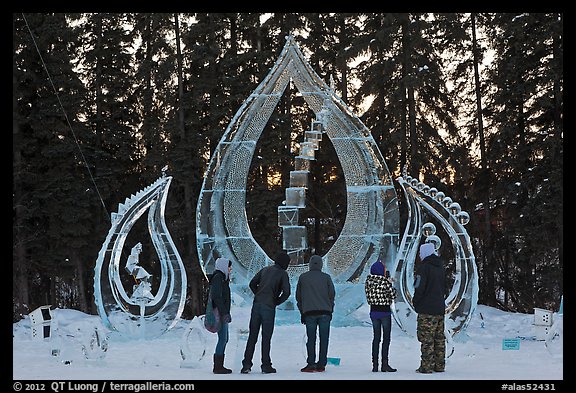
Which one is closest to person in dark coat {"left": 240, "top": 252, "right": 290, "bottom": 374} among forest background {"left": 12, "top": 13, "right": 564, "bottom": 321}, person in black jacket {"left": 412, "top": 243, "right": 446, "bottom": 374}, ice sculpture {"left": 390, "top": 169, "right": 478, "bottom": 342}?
person in black jacket {"left": 412, "top": 243, "right": 446, "bottom": 374}

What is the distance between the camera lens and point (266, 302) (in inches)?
362

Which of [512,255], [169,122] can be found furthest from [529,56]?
[169,122]

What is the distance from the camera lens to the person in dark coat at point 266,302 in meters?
9.20

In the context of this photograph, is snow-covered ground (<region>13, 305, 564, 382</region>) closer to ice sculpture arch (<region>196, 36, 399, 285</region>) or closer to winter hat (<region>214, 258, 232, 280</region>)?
winter hat (<region>214, 258, 232, 280</region>)

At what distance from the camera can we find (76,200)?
65.6 feet

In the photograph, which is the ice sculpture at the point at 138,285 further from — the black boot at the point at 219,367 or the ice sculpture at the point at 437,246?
the black boot at the point at 219,367

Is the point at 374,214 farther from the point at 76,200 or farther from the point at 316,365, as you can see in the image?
the point at 76,200

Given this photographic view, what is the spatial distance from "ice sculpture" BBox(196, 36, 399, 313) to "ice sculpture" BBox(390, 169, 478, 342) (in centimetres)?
100

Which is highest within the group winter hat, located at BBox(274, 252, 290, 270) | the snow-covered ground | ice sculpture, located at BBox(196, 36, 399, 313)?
ice sculpture, located at BBox(196, 36, 399, 313)

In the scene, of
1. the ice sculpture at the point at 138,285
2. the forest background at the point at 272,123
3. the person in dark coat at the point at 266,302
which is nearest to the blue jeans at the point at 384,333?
the person in dark coat at the point at 266,302

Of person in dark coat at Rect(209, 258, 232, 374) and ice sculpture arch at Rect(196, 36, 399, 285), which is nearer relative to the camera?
person in dark coat at Rect(209, 258, 232, 374)

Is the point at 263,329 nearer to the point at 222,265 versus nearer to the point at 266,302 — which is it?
the point at 266,302

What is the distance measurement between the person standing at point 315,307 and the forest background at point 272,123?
31.8 ft

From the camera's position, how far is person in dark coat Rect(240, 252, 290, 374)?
920cm
